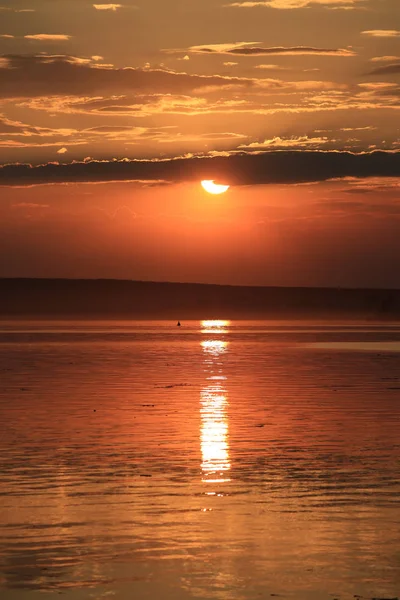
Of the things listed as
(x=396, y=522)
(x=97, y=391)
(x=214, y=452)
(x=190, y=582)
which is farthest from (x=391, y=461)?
(x=97, y=391)

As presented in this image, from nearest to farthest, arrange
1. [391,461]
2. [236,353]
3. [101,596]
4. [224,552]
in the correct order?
1. [101,596]
2. [224,552]
3. [391,461]
4. [236,353]

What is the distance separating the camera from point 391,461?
72.3ft

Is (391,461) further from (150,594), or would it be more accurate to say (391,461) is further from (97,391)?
(97,391)

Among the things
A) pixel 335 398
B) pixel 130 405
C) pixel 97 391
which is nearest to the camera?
pixel 130 405

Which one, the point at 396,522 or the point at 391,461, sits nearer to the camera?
the point at 396,522

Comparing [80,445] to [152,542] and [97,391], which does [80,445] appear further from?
[97,391]

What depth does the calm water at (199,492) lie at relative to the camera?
43.2 ft

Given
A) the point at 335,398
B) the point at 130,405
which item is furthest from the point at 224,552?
the point at 335,398

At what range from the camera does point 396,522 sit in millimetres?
16125

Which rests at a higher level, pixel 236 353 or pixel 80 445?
pixel 236 353

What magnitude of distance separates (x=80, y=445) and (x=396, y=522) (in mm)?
9750

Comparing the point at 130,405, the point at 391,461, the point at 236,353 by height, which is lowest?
the point at 391,461

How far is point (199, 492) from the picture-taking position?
1861cm

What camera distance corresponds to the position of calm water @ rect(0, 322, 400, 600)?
13172 mm
